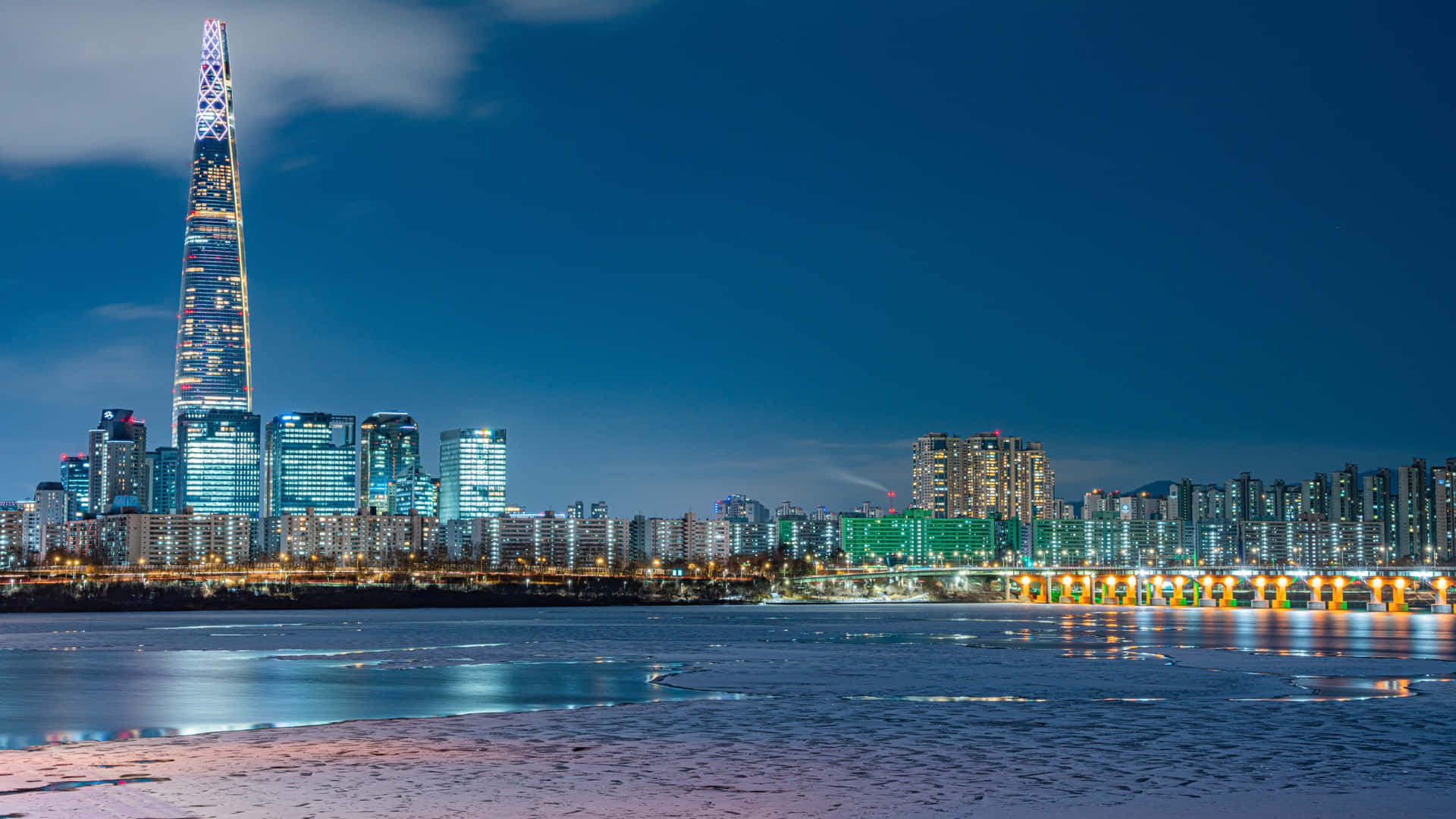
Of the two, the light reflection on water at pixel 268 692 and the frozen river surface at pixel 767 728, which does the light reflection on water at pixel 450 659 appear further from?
the frozen river surface at pixel 767 728

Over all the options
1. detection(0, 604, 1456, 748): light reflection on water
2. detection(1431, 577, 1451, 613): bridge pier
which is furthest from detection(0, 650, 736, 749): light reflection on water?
detection(1431, 577, 1451, 613): bridge pier

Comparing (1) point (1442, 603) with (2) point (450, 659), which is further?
(1) point (1442, 603)

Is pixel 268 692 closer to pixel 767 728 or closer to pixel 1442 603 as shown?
pixel 767 728

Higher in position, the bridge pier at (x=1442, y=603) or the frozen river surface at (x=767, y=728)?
the frozen river surface at (x=767, y=728)

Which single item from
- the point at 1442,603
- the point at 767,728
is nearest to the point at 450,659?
the point at 767,728

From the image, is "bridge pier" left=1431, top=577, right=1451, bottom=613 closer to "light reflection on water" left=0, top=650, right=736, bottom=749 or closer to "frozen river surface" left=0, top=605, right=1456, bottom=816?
"frozen river surface" left=0, top=605, right=1456, bottom=816

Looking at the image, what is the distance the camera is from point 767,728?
2755 centimetres

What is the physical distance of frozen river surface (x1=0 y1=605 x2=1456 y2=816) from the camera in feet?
64.1

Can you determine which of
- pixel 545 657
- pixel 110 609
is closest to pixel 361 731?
pixel 545 657

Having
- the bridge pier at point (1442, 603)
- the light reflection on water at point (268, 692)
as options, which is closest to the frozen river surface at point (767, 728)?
the light reflection on water at point (268, 692)

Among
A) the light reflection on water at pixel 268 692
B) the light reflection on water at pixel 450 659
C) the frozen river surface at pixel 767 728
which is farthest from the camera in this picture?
the light reflection on water at pixel 450 659

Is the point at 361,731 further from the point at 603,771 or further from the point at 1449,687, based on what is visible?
the point at 1449,687

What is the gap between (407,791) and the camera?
19.7 metres

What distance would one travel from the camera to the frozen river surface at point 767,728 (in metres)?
19.5
